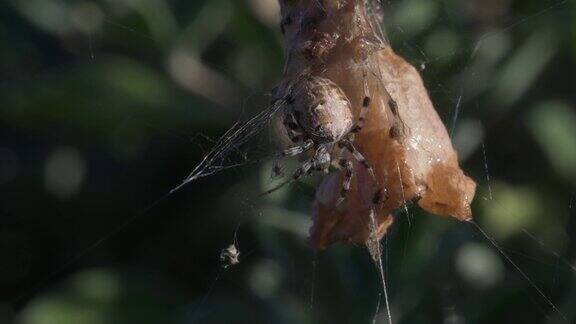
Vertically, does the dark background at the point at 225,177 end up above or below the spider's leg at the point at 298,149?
below

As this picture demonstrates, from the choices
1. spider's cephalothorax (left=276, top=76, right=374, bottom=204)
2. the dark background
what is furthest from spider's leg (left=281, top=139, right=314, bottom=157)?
the dark background

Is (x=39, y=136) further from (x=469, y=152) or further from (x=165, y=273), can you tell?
(x=469, y=152)

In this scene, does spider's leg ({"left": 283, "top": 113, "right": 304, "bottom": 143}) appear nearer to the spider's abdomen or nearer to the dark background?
the spider's abdomen


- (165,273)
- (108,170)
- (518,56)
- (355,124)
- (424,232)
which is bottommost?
(165,273)

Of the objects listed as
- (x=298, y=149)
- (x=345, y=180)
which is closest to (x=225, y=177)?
(x=298, y=149)

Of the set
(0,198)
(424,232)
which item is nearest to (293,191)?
(424,232)

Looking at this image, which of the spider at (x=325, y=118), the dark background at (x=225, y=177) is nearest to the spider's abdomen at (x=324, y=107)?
the spider at (x=325, y=118)

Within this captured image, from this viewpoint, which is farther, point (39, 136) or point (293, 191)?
point (39, 136)

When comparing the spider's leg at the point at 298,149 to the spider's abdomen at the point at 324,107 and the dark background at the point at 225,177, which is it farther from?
the dark background at the point at 225,177
